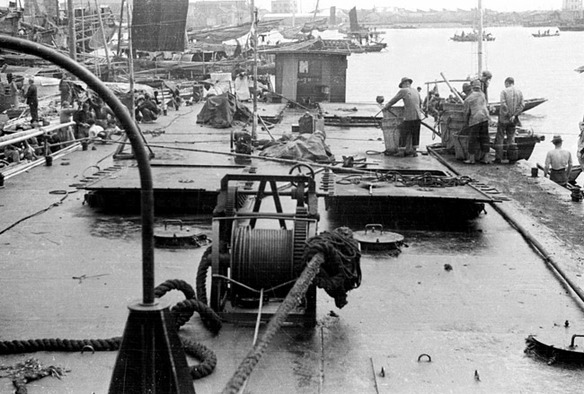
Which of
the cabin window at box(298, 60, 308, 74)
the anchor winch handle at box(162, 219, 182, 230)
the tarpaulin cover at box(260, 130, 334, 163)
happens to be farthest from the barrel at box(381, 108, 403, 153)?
the cabin window at box(298, 60, 308, 74)

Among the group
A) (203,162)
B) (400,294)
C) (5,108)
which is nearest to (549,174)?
(203,162)

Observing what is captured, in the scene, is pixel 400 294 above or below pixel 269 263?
below

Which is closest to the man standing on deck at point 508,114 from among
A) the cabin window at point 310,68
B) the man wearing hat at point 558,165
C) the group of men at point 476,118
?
the group of men at point 476,118

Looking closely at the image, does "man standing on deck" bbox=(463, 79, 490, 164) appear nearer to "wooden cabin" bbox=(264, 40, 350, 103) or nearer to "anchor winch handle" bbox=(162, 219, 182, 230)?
"anchor winch handle" bbox=(162, 219, 182, 230)

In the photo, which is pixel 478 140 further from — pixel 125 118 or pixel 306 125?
pixel 125 118

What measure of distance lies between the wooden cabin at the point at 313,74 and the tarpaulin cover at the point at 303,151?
12886mm

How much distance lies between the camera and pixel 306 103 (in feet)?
77.8

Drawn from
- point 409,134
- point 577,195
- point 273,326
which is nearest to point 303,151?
point 409,134

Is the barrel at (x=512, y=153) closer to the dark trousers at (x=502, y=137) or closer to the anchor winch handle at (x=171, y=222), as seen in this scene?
the dark trousers at (x=502, y=137)

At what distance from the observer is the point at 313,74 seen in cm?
2488

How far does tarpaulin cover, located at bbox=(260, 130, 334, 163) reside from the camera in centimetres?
A: 1138

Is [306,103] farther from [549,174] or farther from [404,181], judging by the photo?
[404,181]

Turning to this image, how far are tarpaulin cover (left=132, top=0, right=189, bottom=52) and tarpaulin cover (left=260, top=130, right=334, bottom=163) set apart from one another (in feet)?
65.9

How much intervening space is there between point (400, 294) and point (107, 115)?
13.3 metres
